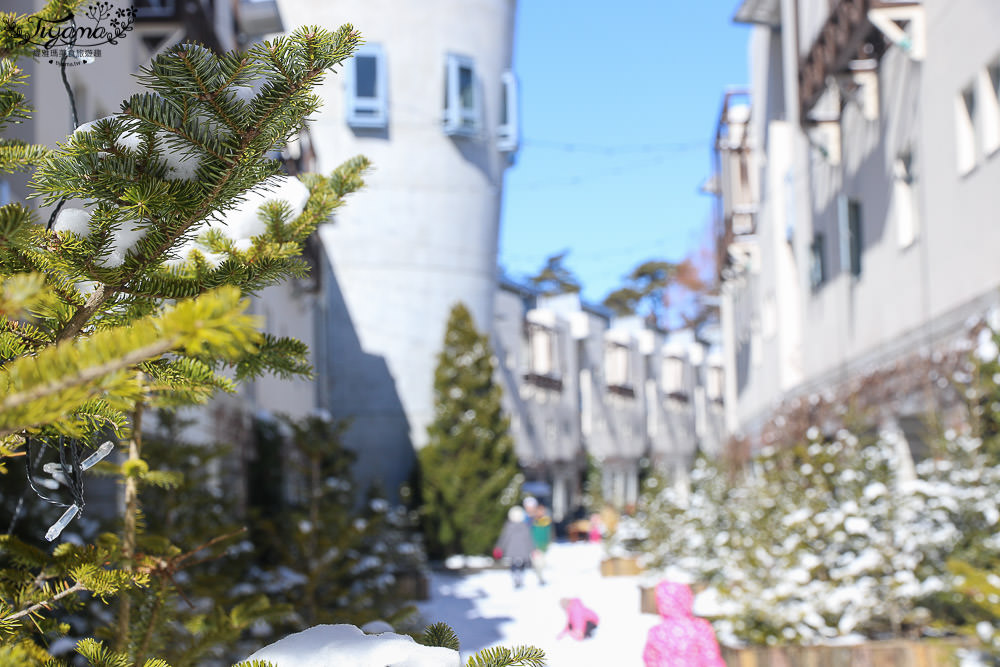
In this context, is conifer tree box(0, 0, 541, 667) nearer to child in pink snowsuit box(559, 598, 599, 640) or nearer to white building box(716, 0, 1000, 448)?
child in pink snowsuit box(559, 598, 599, 640)

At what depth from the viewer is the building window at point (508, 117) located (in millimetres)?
29094

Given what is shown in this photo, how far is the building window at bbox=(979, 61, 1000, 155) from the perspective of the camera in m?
9.69

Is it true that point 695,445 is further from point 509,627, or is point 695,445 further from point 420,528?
point 509,627

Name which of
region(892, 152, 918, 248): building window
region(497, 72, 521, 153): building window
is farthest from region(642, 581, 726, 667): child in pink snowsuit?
region(497, 72, 521, 153): building window

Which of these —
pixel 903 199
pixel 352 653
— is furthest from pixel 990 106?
pixel 352 653

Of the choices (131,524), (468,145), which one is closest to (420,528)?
(468,145)

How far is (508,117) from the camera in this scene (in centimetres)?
2920

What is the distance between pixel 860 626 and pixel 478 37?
22228 mm

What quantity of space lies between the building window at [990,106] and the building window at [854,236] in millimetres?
4698

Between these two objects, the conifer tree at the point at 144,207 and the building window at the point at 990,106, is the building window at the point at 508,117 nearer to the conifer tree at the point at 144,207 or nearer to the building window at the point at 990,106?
the building window at the point at 990,106

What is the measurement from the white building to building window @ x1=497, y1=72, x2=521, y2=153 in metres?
7.45

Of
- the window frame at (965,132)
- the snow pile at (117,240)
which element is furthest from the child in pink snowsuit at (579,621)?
the window frame at (965,132)

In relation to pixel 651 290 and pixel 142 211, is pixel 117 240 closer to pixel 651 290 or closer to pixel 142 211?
pixel 142 211

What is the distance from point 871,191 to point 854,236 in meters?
1.18
